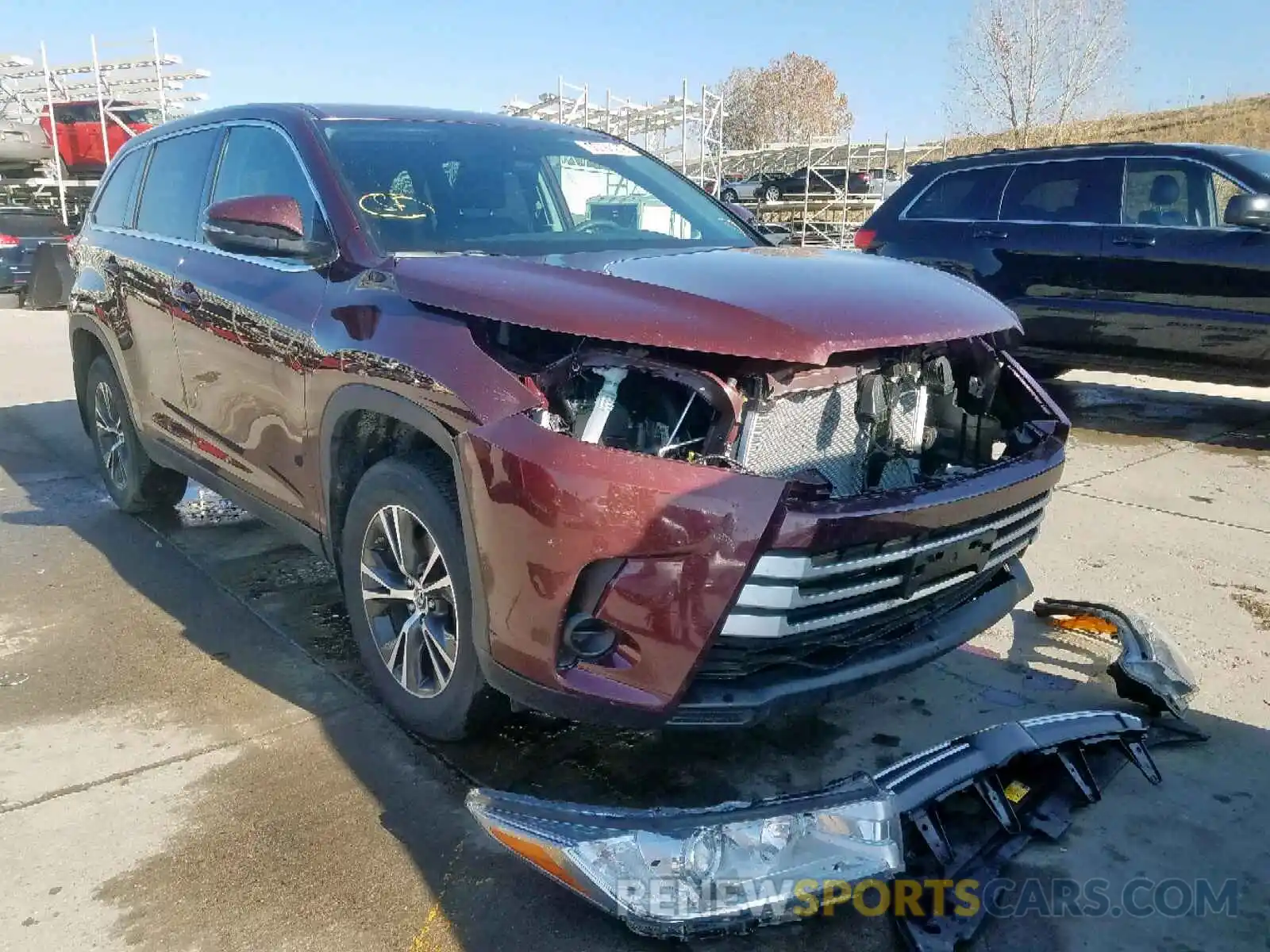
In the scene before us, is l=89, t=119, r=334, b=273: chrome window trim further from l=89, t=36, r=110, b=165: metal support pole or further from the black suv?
l=89, t=36, r=110, b=165: metal support pole

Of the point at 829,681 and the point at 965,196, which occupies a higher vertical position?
the point at 965,196

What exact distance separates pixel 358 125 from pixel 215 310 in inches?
33.7

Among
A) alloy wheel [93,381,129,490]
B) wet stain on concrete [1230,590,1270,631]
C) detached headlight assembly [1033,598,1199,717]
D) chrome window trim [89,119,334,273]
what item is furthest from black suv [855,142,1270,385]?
alloy wheel [93,381,129,490]

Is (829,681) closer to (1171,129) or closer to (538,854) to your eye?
(538,854)

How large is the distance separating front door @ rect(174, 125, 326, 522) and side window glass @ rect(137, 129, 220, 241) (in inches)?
7.3

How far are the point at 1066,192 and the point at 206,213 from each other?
5841 millimetres

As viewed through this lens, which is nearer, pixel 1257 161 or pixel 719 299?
pixel 719 299

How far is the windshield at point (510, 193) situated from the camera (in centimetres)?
316

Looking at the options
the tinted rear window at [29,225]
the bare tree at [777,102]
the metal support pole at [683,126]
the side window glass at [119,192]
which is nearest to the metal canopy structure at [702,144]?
the metal support pole at [683,126]

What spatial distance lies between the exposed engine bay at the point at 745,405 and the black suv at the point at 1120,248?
364 centimetres

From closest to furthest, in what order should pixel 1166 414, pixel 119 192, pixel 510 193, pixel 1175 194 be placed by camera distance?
1. pixel 510 193
2. pixel 119 192
3. pixel 1175 194
4. pixel 1166 414

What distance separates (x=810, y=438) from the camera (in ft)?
8.27

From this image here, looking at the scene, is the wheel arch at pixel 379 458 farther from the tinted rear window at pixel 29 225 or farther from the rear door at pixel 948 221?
the tinted rear window at pixel 29 225

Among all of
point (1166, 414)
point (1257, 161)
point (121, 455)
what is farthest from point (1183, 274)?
point (121, 455)
